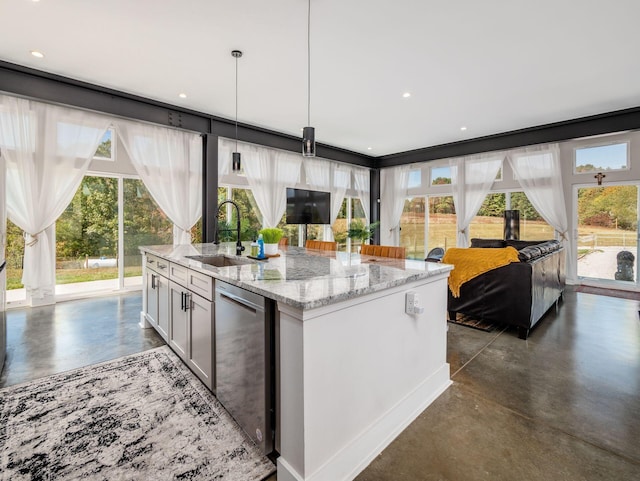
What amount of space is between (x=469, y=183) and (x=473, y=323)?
4.29 metres

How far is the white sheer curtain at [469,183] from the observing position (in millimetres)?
6543

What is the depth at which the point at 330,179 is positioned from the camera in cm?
758

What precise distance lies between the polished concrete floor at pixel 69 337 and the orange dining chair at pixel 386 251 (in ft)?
7.19

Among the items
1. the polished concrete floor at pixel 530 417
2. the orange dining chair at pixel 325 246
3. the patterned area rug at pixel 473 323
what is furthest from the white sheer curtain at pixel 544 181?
the orange dining chair at pixel 325 246

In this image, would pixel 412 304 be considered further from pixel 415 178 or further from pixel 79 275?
pixel 415 178

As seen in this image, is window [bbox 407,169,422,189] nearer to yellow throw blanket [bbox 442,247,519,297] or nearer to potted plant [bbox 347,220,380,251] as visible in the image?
potted plant [bbox 347,220,380,251]

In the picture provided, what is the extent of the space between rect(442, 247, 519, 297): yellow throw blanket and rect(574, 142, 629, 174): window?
3.93 meters

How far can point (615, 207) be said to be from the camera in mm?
5410

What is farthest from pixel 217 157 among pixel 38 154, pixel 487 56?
pixel 487 56

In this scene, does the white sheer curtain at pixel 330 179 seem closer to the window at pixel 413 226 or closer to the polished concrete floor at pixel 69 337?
the window at pixel 413 226

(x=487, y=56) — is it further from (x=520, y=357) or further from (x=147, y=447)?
(x=147, y=447)

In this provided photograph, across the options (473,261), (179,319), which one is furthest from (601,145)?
(179,319)

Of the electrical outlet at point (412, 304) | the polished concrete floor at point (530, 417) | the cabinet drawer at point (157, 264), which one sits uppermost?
the cabinet drawer at point (157, 264)

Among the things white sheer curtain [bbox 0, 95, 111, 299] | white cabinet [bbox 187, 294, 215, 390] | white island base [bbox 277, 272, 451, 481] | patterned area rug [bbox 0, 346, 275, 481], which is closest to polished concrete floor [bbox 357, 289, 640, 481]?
white island base [bbox 277, 272, 451, 481]
